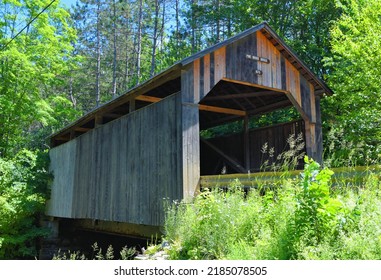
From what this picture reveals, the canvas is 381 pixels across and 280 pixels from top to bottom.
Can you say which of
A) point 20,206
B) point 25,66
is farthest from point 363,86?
point 25,66

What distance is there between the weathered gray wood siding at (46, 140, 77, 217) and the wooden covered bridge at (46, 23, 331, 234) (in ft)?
0.12

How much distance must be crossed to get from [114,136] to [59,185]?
197 inches

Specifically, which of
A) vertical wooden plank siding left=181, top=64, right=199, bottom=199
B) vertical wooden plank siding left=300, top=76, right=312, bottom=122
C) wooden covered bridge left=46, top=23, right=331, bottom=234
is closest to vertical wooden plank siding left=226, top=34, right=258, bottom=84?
wooden covered bridge left=46, top=23, right=331, bottom=234

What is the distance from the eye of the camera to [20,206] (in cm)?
1405

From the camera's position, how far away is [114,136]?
10039 millimetres

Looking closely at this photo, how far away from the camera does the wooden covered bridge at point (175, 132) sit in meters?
7.71

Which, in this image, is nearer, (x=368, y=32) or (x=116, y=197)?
(x=116, y=197)

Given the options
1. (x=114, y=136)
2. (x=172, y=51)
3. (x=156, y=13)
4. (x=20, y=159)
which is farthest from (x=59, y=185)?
(x=156, y=13)

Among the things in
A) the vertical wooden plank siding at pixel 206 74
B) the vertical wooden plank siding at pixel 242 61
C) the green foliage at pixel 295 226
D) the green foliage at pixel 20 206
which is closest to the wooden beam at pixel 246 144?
the vertical wooden plank siding at pixel 242 61

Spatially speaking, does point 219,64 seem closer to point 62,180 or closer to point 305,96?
point 305,96

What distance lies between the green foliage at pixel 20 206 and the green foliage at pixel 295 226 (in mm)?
10336

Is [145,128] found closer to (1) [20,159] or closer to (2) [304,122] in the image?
(2) [304,122]

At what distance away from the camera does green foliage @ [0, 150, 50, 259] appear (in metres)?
13.9

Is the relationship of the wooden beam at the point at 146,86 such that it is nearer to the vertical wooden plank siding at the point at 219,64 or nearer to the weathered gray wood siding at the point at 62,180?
the vertical wooden plank siding at the point at 219,64
